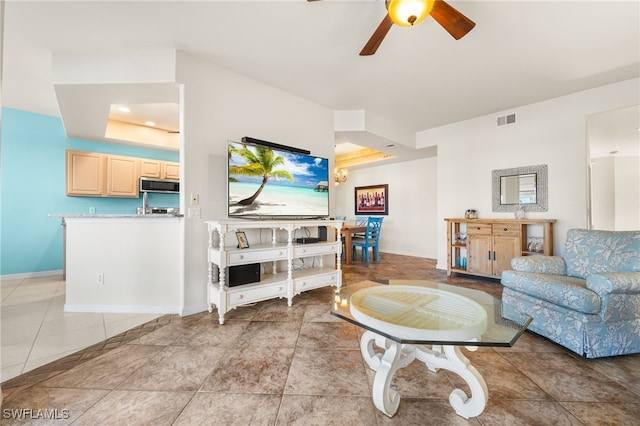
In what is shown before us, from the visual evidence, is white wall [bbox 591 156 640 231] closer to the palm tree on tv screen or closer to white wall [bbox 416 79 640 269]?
white wall [bbox 416 79 640 269]

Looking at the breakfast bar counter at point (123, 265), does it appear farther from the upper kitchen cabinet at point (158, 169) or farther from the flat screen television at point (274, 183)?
the upper kitchen cabinet at point (158, 169)

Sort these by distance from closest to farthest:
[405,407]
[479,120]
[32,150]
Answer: [405,407] < [32,150] < [479,120]

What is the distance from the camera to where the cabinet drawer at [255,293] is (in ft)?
7.76

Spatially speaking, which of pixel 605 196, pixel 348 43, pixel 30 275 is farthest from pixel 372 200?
pixel 30 275

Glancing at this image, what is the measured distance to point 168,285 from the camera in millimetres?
2609

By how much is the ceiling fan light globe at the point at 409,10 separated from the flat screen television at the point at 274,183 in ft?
5.54

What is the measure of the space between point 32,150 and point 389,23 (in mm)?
5480

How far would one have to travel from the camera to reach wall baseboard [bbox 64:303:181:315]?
101 inches

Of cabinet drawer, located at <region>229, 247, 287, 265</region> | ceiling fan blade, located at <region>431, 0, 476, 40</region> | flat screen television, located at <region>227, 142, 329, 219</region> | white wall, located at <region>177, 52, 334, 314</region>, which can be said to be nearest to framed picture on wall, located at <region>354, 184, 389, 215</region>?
flat screen television, located at <region>227, 142, 329, 219</region>

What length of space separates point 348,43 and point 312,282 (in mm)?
2527

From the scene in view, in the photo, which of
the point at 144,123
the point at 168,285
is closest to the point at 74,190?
the point at 144,123

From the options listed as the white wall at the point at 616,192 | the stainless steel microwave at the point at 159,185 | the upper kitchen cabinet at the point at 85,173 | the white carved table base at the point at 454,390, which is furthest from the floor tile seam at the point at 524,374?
the white wall at the point at 616,192

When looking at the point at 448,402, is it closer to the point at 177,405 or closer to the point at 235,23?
the point at 177,405

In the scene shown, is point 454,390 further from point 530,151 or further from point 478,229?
point 530,151
